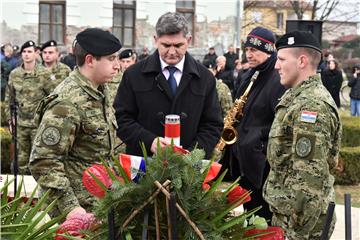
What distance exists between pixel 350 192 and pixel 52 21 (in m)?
17.7

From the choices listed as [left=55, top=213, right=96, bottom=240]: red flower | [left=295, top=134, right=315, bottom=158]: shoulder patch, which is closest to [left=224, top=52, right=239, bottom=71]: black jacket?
[left=295, top=134, right=315, bottom=158]: shoulder patch

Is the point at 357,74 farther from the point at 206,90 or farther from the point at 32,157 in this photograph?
the point at 32,157

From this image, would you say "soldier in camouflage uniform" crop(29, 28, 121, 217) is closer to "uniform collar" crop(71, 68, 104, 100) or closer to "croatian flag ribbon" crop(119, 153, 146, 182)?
"uniform collar" crop(71, 68, 104, 100)

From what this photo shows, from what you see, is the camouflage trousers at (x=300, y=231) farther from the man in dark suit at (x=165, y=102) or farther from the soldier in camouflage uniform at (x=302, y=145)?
the man in dark suit at (x=165, y=102)

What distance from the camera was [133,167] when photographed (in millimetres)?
2676

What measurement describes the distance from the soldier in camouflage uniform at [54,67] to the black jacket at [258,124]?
488 cm

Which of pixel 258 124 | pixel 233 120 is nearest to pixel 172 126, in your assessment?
pixel 258 124

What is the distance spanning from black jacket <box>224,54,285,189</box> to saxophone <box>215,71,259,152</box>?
0.37 feet

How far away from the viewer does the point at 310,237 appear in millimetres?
4246

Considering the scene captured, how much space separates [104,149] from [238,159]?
6.71 feet

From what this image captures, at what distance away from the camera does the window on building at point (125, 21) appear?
27516 millimetres

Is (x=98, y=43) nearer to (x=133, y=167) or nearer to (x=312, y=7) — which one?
(x=133, y=167)

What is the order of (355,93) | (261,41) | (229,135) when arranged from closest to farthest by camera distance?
(261,41), (229,135), (355,93)

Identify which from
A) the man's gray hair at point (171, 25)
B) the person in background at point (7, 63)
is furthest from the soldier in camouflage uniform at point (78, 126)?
the person in background at point (7, 63)
